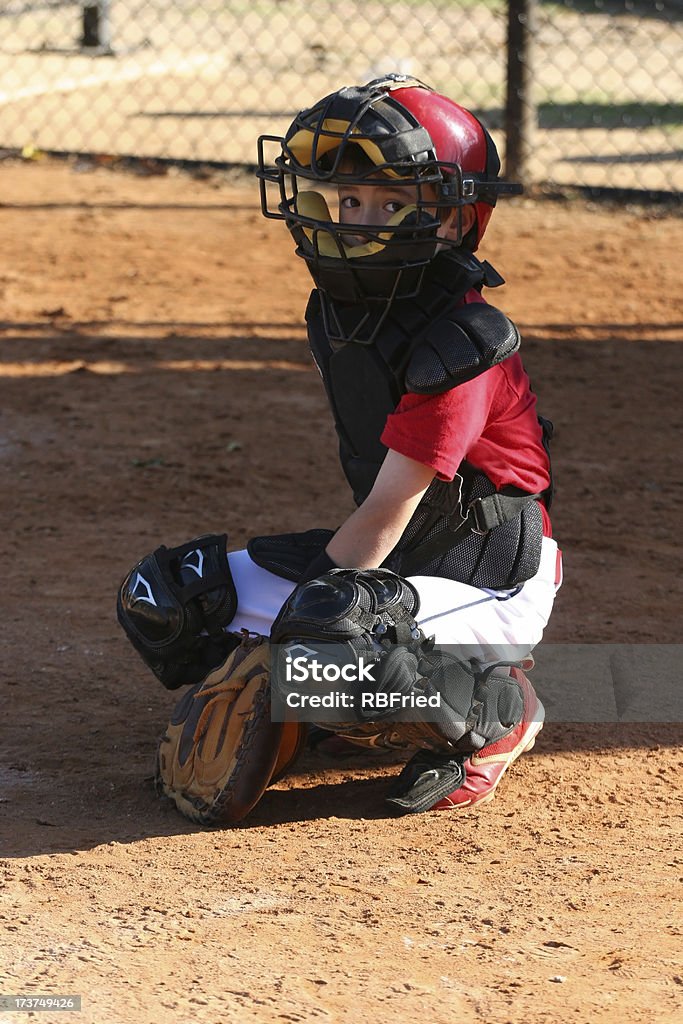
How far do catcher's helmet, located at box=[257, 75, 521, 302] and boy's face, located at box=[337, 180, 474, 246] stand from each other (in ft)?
0.05

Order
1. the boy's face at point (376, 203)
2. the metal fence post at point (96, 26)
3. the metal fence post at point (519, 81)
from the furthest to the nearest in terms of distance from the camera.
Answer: the metal fence post at point (96, 26), the metal fence post at point (519, 81), the boy's face at point (376, 203)

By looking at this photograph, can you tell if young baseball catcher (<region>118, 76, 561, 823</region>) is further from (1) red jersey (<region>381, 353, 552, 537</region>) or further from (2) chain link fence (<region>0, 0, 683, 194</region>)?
(2) chain link fence (<region>0, 0, 683, 194</region>)

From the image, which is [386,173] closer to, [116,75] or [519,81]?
[519,81]

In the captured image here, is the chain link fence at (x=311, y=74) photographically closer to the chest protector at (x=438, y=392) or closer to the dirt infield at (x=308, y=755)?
the dirt infield at (x=308, y=755)

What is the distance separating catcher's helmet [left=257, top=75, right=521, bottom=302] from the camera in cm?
289

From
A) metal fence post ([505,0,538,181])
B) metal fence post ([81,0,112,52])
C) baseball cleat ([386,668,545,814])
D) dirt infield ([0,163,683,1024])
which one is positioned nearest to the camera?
dirt infield ([0,163,683,1024])

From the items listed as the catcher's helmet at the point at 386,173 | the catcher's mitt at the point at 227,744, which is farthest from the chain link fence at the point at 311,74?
the catcher's mitt at the point at 227,744

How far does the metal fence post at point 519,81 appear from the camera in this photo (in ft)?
28.4

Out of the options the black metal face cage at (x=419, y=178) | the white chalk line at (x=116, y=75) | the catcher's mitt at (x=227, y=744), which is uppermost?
the black metal face cage at (x=419, y=178)

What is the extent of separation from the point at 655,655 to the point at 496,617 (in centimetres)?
86

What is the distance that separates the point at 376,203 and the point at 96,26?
10.1m

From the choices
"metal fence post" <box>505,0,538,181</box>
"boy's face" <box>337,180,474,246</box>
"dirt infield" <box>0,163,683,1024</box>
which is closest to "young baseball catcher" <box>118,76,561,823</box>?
"boy's face" <box>337,180,474,246</box>

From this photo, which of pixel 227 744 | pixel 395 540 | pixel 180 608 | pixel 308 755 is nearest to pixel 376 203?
pixel 395 540

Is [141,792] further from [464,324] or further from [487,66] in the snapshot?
[487,66]
